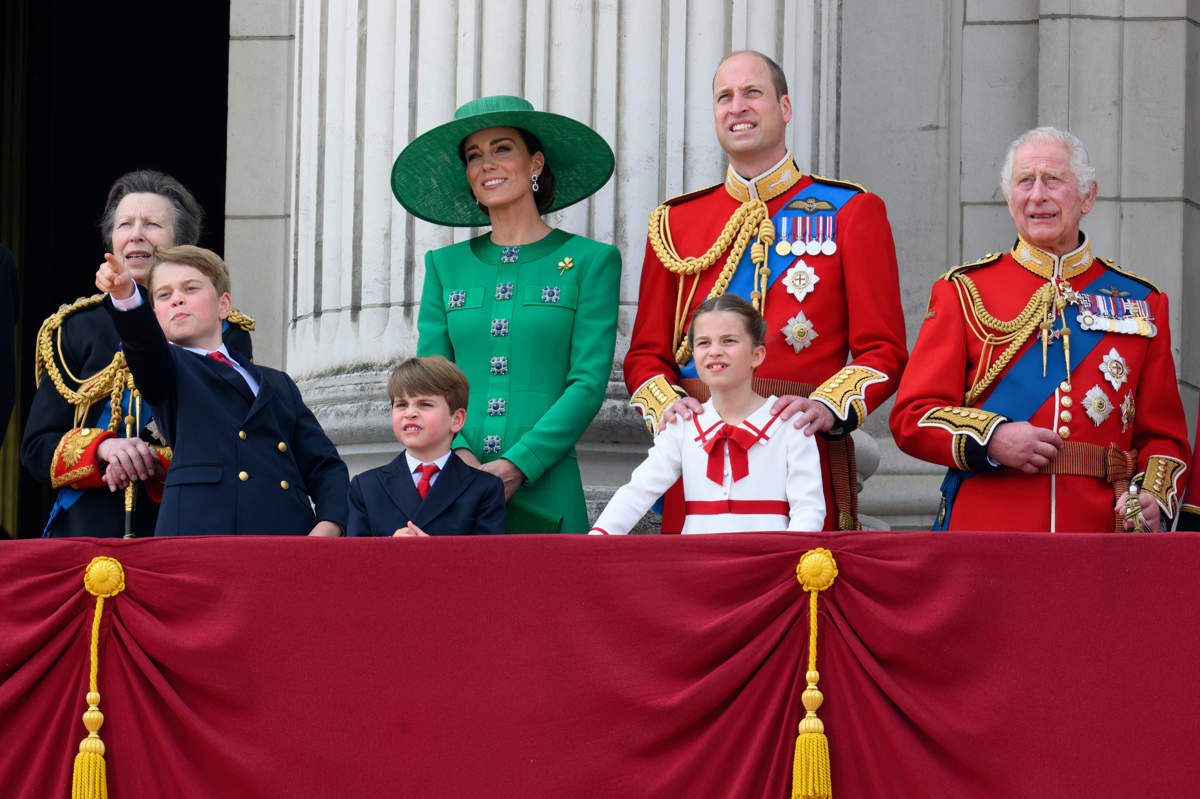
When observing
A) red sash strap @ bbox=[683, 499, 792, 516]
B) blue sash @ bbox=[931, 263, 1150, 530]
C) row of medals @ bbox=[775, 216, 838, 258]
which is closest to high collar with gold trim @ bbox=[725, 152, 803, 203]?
row of medals @ bbox=[775, 216, 838, 258]

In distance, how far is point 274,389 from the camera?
466 centimetres

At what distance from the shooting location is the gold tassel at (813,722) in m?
3.58

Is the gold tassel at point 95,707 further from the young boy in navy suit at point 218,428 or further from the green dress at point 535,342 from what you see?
the green dress at point 535,342

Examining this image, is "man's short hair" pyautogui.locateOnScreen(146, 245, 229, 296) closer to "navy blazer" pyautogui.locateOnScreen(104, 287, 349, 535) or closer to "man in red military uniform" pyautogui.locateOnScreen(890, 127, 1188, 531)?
"navy blazer" pyautogui.locateOnScreen(104, 287, 349, 535)

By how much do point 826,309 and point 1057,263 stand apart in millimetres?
564

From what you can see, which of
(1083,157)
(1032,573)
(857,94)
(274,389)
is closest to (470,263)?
(274,389)

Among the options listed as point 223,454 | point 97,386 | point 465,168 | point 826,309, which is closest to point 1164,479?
point 826,309

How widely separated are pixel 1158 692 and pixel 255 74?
4.90 m

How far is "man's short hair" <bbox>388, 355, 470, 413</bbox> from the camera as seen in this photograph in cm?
455

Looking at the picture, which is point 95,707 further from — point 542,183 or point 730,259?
point 542,183

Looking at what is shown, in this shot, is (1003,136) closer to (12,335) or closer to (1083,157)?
(1083,157)

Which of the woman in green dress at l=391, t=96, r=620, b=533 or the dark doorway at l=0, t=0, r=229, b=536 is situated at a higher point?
the dark doorway at l=0, t=0, r=229, b=536

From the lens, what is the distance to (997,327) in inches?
184

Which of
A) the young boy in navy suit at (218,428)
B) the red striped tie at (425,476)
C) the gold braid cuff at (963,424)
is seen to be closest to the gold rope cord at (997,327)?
the gold braid cuff at (963,424)
